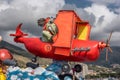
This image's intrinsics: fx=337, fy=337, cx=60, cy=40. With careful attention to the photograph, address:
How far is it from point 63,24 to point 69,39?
1.80 feet

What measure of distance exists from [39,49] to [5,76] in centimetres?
136

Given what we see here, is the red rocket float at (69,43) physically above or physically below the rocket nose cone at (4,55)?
above

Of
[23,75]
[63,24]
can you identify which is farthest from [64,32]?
[23,75]

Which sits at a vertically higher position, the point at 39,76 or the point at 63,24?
the point at 63,24

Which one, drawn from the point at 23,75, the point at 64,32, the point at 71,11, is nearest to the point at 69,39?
the point at 64,32

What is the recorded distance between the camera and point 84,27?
10.7 m

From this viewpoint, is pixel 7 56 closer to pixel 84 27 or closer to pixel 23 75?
pixel 23 75

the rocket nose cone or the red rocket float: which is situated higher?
the red rocket float

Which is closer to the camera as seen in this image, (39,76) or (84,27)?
(39,76)

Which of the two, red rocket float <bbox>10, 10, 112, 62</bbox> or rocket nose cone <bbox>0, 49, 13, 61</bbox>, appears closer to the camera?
red rocket float <bbox>10, 10, 112, 62</bbox>

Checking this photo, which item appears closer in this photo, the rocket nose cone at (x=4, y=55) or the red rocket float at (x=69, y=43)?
the red rocket float at (x=69, y=43)

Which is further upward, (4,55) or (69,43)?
(69,43)

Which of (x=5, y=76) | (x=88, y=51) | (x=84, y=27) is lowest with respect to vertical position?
(x=5, y=76)

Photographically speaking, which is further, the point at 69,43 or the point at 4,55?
the point at 4,55
